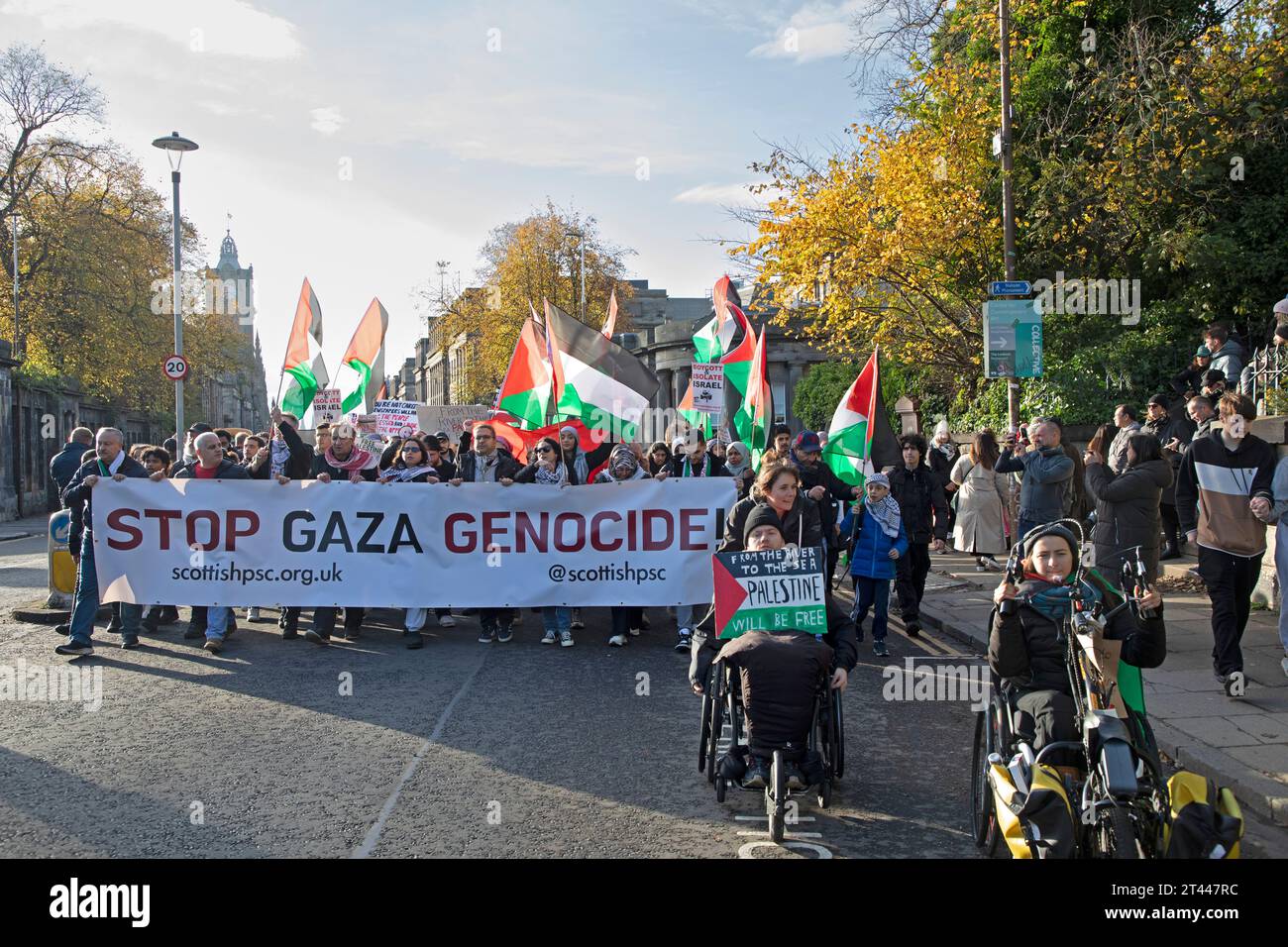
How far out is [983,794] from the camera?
457cm

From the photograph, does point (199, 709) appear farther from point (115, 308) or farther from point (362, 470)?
point (115, 308)

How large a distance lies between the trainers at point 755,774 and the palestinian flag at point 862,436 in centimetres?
620

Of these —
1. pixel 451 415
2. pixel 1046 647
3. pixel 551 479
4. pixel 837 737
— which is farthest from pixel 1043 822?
pixel 451 415

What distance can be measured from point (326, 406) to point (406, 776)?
12.1 m

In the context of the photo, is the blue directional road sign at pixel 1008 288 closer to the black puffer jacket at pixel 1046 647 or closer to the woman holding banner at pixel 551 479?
the woman holding banner at pixel 551 479

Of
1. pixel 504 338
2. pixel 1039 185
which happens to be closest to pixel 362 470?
pixel 1039 185

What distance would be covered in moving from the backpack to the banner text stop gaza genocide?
6160mm

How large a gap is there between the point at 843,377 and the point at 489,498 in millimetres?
23777

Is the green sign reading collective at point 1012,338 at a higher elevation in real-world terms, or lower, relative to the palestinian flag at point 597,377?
higher

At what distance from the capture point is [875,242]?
19.3 m

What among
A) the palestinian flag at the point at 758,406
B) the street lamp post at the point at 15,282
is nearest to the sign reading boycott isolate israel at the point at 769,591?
the palestinian flag at the point at 758,406

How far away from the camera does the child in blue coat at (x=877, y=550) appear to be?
9258 mm

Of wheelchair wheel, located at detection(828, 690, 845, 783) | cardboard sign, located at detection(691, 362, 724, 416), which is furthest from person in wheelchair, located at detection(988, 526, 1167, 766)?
cardboard sign, located at detection(691, 362, 724, 416)
